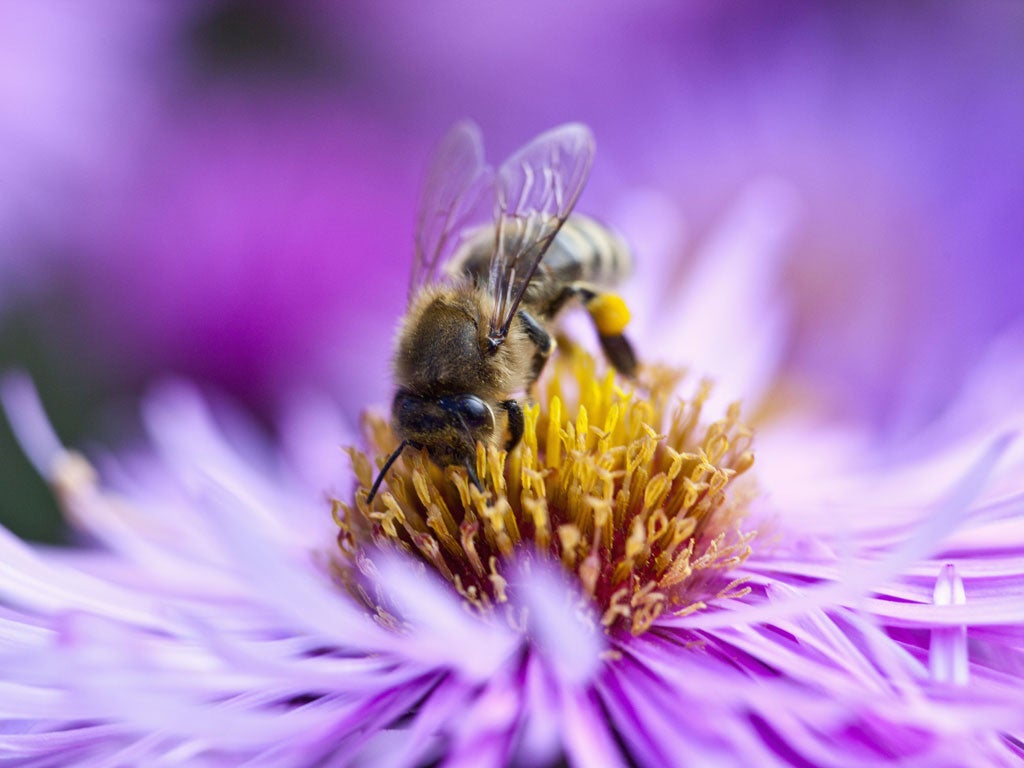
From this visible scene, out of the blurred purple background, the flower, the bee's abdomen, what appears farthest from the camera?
the blurred purple background

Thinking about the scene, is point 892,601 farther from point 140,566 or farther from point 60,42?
point 60,42

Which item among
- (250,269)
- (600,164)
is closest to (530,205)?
(250,269)

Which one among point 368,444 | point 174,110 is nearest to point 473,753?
point 368,444

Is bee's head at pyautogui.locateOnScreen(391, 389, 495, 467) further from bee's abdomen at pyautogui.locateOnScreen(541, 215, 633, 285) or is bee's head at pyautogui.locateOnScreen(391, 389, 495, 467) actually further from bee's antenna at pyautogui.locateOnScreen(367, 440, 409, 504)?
bee's abdomen at pyautogui.locateOnScreen(541, 215, 633, 285)

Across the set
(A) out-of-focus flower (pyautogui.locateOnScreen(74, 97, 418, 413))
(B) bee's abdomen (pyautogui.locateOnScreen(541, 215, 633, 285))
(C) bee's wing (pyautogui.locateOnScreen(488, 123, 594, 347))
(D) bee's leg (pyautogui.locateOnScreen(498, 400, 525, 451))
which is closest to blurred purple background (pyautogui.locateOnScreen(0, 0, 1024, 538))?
(A) out-of-focus flower (pyautogui.locateOnScreen(74, 97, 418, 413))

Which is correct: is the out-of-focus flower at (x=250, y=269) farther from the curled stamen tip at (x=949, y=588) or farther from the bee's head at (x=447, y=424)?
the curled stamen tip at (x=949, y=588)

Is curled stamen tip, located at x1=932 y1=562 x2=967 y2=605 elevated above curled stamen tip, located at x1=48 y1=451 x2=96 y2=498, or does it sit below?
below

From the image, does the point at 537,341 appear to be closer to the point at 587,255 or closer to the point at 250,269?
the point at 587,255

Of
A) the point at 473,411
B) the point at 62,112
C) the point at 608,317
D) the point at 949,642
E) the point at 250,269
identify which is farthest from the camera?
the point at 62,112
